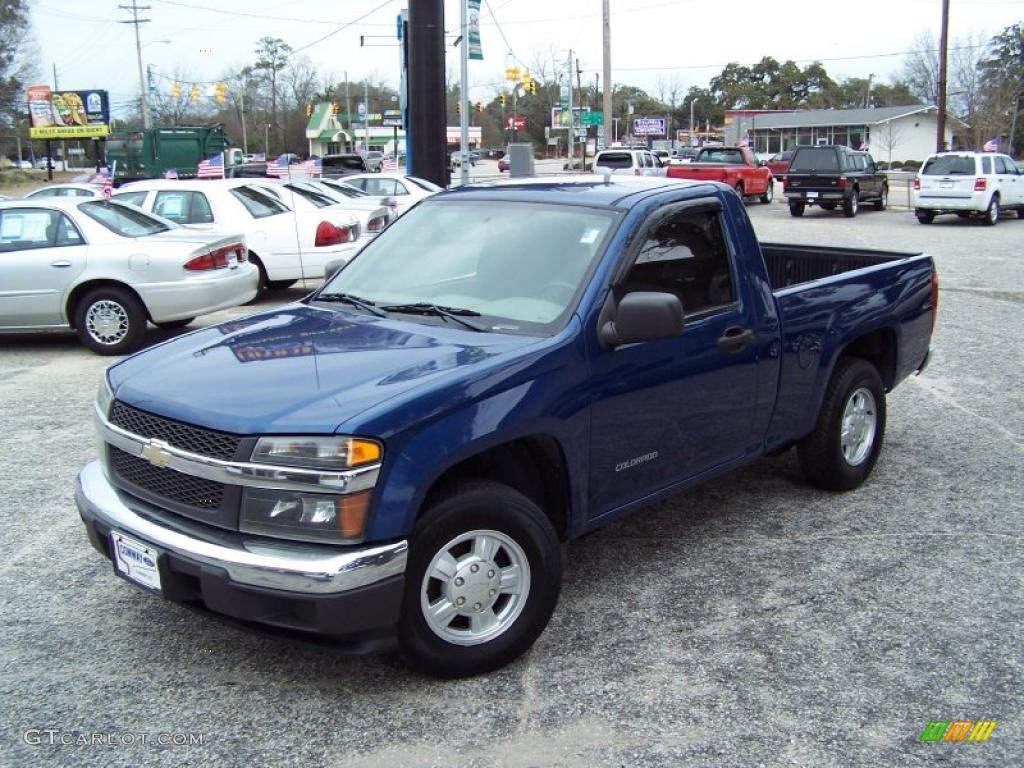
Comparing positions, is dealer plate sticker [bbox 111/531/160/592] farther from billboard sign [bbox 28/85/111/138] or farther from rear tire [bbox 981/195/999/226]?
billboard sign [bbox 28/85/111/138]

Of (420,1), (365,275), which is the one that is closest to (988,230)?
(420,1)

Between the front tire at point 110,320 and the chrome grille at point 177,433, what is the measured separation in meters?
6.41

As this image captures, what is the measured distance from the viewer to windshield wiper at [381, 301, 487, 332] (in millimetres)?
4012

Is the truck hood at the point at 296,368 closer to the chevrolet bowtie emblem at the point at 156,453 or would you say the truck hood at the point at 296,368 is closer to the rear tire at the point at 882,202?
the chevrolet bowtie emblem at the point at 156,453

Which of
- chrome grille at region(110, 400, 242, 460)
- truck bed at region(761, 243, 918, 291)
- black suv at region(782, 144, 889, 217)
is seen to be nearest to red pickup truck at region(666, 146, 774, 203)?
black suv at region(782, 144, 889, 217)

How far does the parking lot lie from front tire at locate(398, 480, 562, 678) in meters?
0.15

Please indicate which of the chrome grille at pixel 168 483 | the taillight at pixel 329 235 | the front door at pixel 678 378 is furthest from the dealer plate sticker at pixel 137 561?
the taillight at pixel 329 235

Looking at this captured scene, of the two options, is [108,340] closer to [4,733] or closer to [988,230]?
[4,733]

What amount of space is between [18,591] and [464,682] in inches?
85.9

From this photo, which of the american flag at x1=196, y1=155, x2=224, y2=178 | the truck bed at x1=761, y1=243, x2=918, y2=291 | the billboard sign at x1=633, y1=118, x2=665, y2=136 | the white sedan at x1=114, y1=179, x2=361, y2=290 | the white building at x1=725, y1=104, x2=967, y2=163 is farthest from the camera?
the billboard sign at x1=633, y1=118, x2=665, y2=136

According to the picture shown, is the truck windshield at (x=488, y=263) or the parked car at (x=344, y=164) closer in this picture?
the truck windshield at (x=488, y=263)

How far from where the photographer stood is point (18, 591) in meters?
4.37

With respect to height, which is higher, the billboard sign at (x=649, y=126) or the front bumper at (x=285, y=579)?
the billboard sign at (x=649, y=126)

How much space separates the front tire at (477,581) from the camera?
3.33 metres
